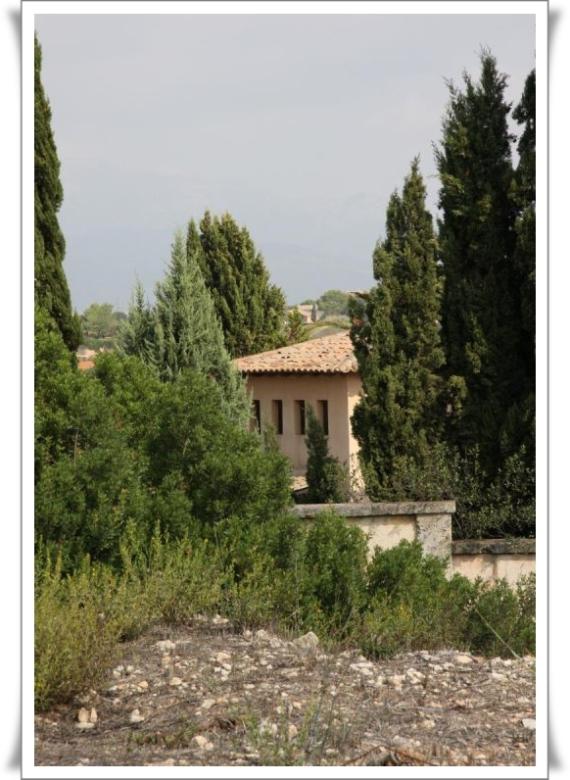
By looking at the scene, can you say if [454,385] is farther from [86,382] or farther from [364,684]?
[364,684]

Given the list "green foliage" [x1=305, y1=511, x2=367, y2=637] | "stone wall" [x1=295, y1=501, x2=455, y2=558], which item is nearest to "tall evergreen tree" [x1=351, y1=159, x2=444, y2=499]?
"stone wall" [x1=295, y1=501, x2=455, y2=558]

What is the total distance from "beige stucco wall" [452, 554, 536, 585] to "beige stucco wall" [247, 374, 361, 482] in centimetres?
1196

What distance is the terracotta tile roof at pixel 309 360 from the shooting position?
946 inches

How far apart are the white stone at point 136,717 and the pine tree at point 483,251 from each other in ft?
26.1

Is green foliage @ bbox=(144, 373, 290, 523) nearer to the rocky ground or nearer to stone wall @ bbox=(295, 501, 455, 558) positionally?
the rocky ground

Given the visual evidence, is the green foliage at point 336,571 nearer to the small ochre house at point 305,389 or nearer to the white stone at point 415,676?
the white stone at point 415,676

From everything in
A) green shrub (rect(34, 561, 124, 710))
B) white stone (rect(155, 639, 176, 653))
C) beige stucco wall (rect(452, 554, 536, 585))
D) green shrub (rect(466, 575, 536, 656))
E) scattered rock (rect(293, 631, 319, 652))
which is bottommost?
beige stucco wall (rect(452, 554, 536, 585))

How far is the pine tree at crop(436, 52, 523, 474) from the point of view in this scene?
41.3 ft

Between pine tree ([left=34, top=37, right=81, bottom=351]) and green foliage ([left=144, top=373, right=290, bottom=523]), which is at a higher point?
pine tree ([left=34, top=37, right=81, bottom=351])

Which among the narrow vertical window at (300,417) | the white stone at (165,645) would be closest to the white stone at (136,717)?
the white stone at (165,645)

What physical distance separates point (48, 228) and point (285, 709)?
350 inches

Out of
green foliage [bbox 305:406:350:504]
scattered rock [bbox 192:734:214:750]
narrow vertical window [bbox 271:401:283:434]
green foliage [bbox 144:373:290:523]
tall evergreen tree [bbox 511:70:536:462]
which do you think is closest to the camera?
scattered rock [bbox 192:734:214:750]

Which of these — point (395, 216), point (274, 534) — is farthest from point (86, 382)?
point (395, 216)
